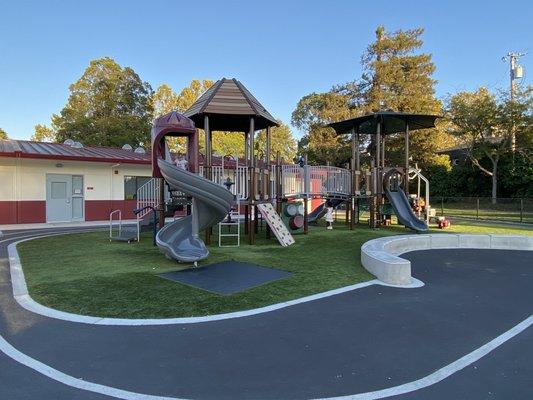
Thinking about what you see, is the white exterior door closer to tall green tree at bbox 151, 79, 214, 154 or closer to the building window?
the building window

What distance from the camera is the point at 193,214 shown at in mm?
9867

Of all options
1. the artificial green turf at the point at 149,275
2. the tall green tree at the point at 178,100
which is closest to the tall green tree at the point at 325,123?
the tall green tree at the point at 178,100

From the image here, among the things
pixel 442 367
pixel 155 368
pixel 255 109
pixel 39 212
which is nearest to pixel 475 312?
pixel 442 367

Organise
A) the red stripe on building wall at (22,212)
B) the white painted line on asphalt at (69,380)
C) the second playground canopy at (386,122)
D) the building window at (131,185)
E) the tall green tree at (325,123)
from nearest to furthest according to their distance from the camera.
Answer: the white painted line on asphalt at (69,380) < the second playground canopy at (386,122) < the red stripe on building wall at (22,212) < the building window at (131,185) < the tall green tree at (325,123)

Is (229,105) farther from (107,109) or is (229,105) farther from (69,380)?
(107,109)

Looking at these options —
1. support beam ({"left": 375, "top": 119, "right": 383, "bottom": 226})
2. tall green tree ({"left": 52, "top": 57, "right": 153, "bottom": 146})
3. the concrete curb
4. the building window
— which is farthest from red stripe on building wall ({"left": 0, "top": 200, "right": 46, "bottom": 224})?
tall green tree ({"left": 52, "top": 57, "right": 153, "bottom": 146})

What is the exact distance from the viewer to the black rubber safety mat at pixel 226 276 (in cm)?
707

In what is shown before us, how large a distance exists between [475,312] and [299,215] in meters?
9.20

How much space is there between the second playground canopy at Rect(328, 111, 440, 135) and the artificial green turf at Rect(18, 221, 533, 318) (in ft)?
21.2

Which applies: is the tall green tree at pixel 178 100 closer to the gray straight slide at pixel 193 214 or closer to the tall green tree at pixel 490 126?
the tall green tree at pixel 490 126

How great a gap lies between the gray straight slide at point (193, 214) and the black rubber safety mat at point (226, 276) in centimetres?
68

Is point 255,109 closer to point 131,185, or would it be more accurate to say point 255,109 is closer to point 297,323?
point 297,323

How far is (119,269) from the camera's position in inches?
335

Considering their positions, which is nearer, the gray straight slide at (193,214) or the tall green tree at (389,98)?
the gray straight slide at (193,214)
